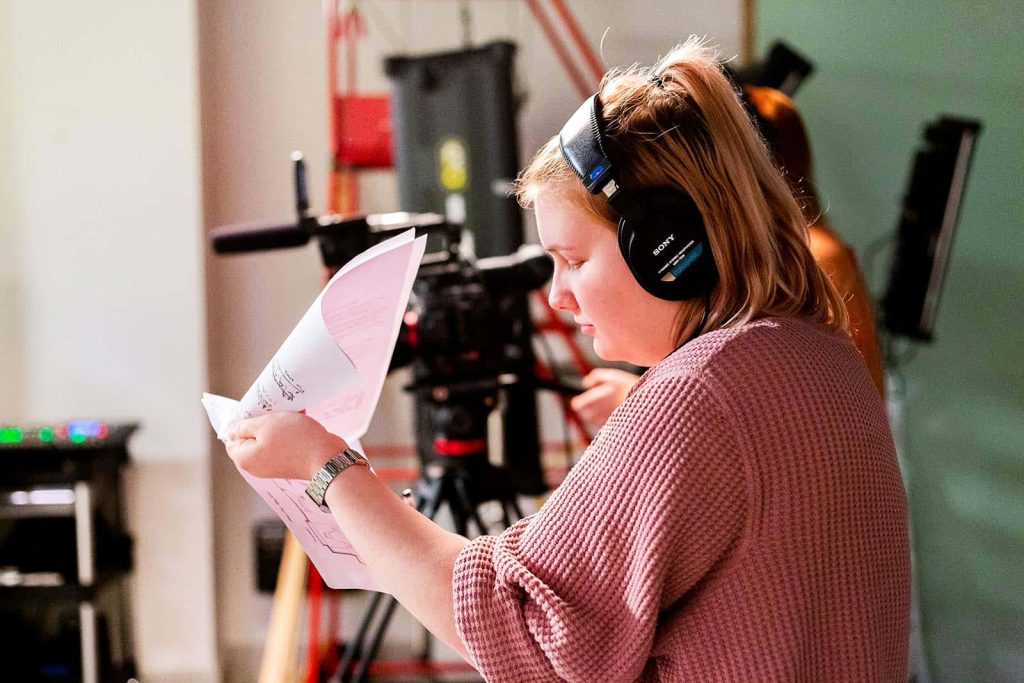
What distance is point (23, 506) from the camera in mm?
2164

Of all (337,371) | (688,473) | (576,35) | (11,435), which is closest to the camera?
(688,473)

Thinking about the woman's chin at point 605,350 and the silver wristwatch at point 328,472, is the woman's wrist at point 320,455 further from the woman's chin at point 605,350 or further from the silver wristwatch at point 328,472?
the woman's chin at point 605,350

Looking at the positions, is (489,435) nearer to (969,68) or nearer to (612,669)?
(612,669)

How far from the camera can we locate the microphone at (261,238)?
1246 millimetres

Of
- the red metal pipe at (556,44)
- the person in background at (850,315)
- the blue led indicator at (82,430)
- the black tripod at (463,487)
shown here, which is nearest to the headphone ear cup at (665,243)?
the person in background at (850,315)

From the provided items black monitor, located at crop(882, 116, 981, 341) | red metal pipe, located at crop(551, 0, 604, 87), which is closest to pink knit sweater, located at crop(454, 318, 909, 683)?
black monitor, located at crop(882, 116, 981, 341)

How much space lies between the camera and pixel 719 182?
2.27ft

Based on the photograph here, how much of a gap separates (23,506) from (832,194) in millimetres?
2196

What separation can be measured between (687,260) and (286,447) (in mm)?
368

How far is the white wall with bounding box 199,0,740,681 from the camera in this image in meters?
2.57

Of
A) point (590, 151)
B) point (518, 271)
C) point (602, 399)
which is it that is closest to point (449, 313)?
point (518, 271)

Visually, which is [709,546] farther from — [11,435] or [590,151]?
[11,435]

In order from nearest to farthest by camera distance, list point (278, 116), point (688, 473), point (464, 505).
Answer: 1. point (688, 473)
2. point (464, 505)
3. point (278, 116)

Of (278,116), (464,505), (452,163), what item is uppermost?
(278,116)
